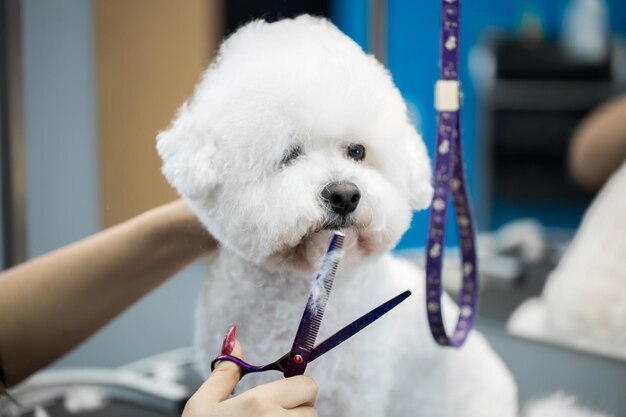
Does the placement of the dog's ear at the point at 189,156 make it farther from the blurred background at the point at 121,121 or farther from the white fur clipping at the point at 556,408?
the white fur clipping at the point at 556,408

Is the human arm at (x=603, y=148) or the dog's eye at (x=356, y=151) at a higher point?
the dog's eye at (x=356, y=151)

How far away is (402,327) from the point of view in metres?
0.69

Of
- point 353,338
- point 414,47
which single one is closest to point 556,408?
point 353,338

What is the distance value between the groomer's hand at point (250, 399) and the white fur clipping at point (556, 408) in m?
0.44

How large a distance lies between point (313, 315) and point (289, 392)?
6cm

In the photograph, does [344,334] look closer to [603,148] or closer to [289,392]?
[289,392]

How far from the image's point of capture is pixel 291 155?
1.83ft

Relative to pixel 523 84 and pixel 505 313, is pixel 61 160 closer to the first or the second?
pixel 505 313

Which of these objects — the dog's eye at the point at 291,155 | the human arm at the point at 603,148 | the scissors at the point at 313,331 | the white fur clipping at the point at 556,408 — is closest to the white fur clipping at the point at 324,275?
the scissors at the point at 313,331

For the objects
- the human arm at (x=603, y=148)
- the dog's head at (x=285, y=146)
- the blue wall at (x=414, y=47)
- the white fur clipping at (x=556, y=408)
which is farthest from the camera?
the human arm at (x=603, y=148)

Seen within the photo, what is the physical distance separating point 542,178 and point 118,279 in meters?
3.30

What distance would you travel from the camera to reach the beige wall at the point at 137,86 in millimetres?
604

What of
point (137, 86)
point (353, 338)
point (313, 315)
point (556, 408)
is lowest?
point (556, 408)

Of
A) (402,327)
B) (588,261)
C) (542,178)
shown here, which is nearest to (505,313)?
(588,261)
